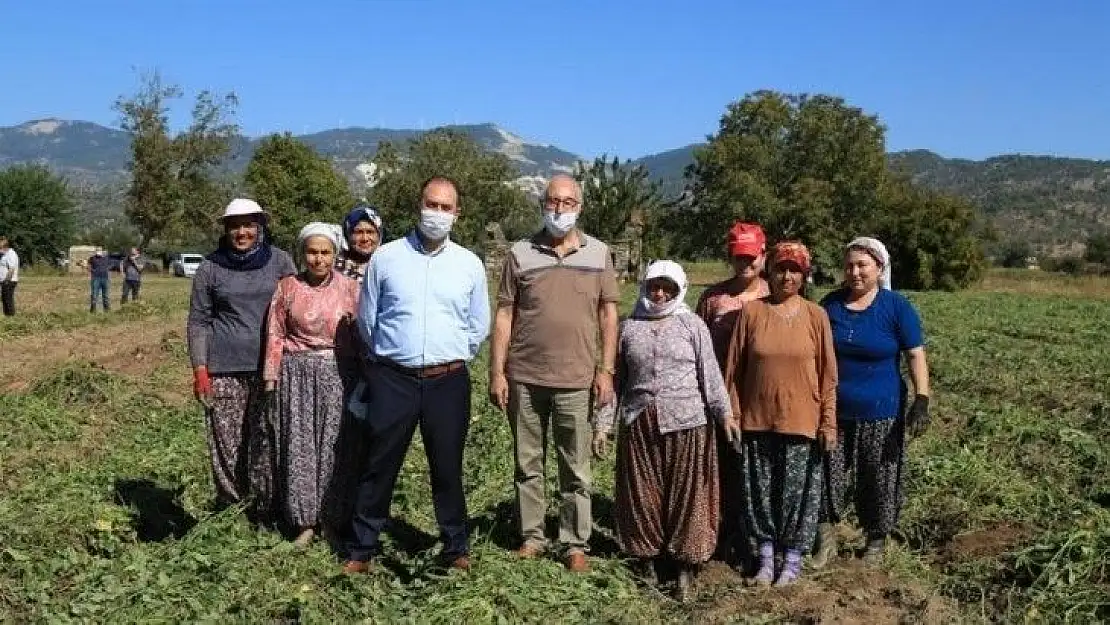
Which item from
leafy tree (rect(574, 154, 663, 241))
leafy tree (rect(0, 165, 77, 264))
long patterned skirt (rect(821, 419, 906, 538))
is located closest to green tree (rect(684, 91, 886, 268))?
leafy tree (rect(574, 154, 663, 241))

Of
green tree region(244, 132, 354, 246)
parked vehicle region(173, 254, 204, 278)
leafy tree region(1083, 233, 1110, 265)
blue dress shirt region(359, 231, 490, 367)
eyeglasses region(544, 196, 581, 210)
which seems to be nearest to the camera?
blue dress shirt region(359, 231, 490, 367)

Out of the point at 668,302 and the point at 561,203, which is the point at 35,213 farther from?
the point at 668,302

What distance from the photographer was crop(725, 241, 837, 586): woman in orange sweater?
4.40 m

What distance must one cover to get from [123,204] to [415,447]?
32.5 meters

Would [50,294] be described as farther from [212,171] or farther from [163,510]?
[163,510]

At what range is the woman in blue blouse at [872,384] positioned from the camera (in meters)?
4.61

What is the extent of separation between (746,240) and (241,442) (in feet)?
8.78

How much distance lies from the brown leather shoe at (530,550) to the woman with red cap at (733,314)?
925mm

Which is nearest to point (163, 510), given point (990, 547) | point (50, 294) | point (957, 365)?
point (990, 547)

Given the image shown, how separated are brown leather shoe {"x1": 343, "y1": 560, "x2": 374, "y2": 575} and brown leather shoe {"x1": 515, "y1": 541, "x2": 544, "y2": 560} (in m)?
0.71

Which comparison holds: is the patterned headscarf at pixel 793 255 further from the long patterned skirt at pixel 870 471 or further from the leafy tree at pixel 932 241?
the leafy tree at pixel 932 241

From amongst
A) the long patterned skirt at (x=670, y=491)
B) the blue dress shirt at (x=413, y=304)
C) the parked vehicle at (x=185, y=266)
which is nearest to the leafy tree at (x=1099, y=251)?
the parked vehicle at (x=185, y=266)

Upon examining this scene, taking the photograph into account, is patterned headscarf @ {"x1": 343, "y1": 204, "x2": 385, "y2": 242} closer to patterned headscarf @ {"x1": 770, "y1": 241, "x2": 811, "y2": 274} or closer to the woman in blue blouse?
patterned headscarf @ {"x1": 770, "y1": 241, "x2": 811, "y2": 274}

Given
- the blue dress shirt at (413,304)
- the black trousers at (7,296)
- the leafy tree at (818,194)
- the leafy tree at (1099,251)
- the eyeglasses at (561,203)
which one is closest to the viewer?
the blue dress shirt at (413,304)
